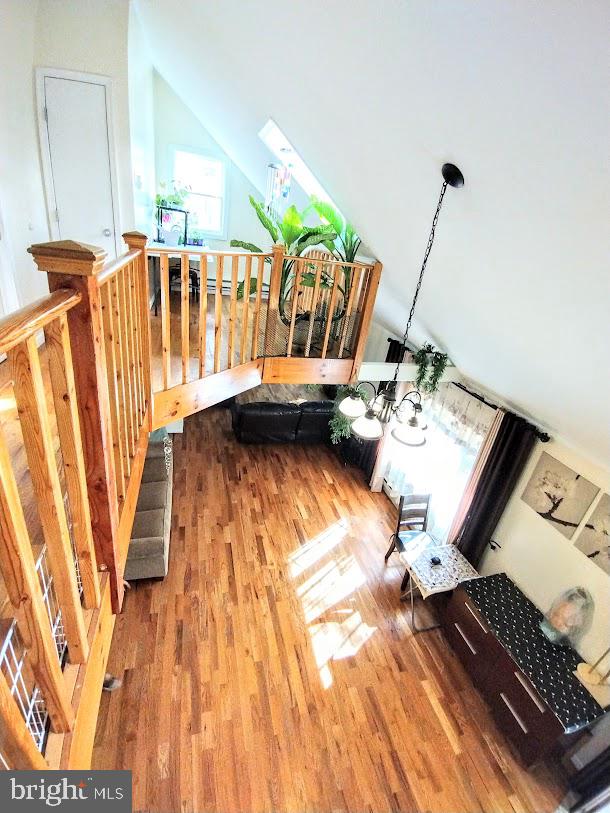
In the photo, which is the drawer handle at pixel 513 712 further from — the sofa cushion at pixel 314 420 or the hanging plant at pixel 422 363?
the sofa cushion at pixel 314 420

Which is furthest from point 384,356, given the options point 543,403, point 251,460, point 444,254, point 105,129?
point 105,129

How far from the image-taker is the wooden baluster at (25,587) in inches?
27.2

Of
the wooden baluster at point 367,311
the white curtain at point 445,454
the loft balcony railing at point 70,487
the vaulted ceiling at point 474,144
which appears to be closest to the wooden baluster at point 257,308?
the loft balcony railing at point 70,487

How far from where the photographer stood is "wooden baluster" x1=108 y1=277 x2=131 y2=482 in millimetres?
1395

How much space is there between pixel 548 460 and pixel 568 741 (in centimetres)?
201

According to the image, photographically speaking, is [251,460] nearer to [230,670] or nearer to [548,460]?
[230,670]

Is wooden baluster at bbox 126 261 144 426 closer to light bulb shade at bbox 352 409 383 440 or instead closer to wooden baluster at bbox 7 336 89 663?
wooden baluster at bbox 7 336 89 663

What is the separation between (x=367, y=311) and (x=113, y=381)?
249cm

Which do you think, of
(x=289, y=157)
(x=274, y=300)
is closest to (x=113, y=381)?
(x=274, y=300)

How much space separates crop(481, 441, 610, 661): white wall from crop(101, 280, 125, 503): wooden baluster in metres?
3.41

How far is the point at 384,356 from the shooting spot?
576cm

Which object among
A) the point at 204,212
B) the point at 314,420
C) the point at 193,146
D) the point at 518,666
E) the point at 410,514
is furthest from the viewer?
the point at 204,212

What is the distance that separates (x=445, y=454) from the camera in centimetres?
443

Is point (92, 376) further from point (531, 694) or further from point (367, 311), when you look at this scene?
point (531, 694)
